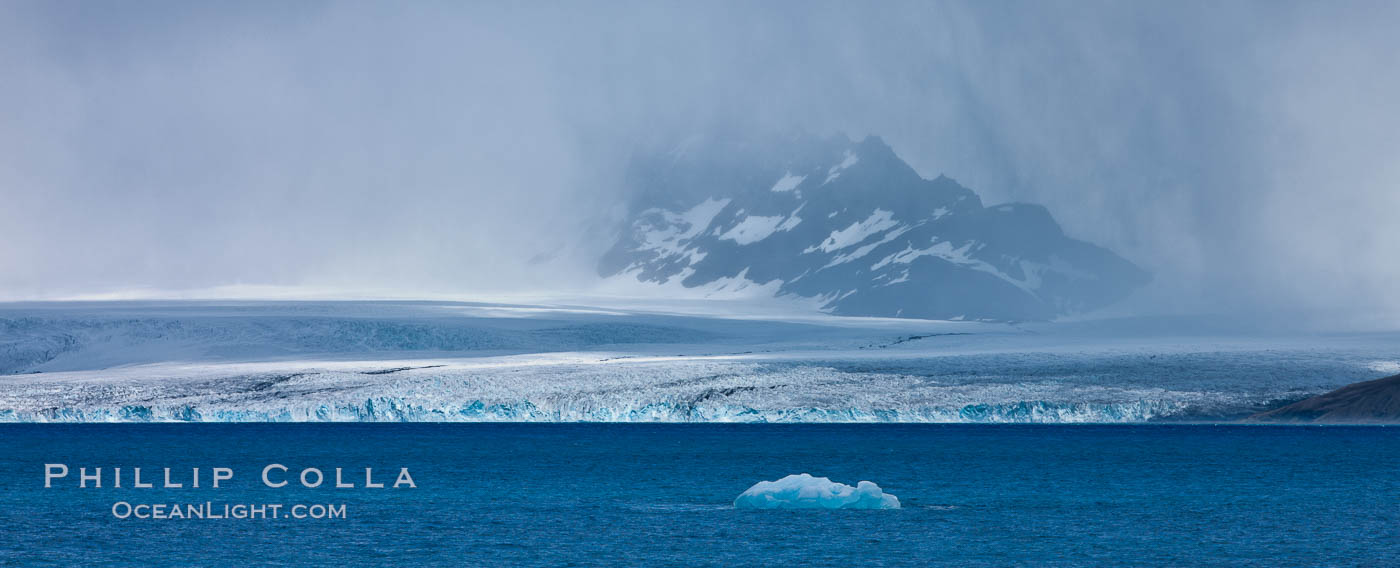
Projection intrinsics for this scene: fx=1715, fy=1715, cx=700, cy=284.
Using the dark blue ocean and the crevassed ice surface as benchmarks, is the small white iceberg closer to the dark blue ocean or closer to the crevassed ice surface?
the dark blue ocean

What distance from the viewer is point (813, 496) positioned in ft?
103

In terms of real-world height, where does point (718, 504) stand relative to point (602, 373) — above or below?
below

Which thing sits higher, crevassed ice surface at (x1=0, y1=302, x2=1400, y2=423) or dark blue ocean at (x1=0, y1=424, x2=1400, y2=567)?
crevassed ice surface at (x1=0, y1=302, x2=1400, y2=423)

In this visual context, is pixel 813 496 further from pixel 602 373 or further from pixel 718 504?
pixel 602 373

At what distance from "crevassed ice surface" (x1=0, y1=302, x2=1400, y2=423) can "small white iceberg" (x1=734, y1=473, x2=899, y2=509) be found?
1037 inches

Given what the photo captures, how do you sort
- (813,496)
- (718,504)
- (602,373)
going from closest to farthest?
(813,496), (718,504), (602,373)

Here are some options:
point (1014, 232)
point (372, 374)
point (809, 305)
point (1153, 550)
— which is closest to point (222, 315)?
point (372, 374)

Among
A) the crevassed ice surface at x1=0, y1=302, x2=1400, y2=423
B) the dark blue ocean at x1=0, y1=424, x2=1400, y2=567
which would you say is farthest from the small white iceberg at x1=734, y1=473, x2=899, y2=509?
the crevassed ice surface at x1=0, y1=302, x2=1400, y2=423

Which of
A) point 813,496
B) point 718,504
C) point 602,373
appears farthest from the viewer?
point 602,373

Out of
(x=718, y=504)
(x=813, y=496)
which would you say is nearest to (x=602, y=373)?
(x=718, y=504)

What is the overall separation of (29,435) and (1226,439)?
46.9m

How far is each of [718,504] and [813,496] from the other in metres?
3.69

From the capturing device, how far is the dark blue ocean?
85.8ft

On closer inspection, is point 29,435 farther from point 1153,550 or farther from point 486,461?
point 1153,550
